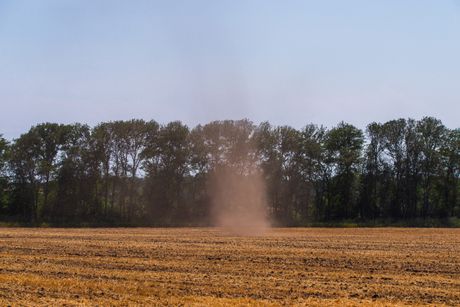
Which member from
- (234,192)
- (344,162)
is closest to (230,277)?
(234,192)

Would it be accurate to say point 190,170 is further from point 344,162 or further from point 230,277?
point 230,277

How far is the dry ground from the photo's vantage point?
46.0 ft

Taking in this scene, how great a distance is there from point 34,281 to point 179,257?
820cm

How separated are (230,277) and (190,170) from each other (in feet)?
227

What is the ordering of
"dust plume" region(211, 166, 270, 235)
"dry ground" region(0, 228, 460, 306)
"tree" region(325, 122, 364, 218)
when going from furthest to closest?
"tree" region(325, 122, 364, 218), "dust plume" region(211, 166, 270, 235), "dry ground" region(0, 228, 460, 306)

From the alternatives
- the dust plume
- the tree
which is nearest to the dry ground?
the dust plume

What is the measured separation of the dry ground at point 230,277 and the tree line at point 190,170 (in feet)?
186

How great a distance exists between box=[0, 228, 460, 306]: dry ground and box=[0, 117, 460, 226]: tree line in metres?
56.7

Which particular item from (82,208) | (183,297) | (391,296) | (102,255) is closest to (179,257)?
(102,255)

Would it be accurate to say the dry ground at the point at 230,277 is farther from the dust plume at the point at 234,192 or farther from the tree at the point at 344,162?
the tree at the point at 344,162

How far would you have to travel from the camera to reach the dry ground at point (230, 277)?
46.0 ft

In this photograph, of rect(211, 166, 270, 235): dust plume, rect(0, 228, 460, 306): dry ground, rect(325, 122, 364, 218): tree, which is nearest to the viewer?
rect(0, 228, 460, 306): dry ground

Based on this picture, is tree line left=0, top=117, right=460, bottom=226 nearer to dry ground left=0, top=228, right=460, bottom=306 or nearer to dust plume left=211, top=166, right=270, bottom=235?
dust plume left=211, top=166, right=270, bottom=235

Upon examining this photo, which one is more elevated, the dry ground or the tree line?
the tree line
